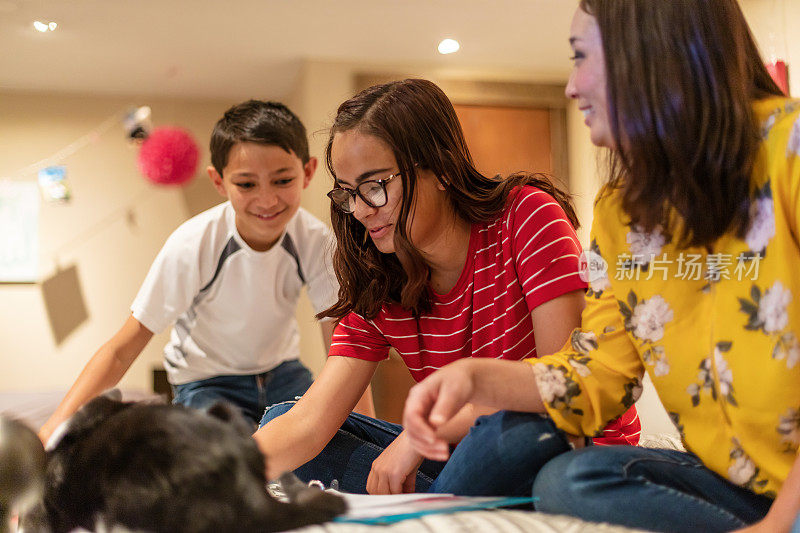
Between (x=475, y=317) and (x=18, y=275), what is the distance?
323 cm

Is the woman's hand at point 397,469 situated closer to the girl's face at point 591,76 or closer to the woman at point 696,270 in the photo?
the woman at point 696,270

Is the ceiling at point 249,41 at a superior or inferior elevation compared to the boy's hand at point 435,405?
superior

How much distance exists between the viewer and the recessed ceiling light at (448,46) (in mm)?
3330

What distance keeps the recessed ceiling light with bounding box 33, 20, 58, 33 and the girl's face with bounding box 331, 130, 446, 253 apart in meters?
2.39

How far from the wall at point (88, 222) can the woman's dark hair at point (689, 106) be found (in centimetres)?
325

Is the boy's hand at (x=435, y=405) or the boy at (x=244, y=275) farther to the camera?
the boy at (x=244, y=275)

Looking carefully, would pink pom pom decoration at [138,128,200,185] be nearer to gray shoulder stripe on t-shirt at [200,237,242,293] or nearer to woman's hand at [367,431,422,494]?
gray shoulder stripe on t-shirt at [200,237,242,293]

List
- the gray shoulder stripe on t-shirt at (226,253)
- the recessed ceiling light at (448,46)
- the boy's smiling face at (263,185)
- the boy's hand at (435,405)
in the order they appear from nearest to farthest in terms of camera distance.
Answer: the boy's hand at (435,405), the boy's smiling face at (263,185), the gray shoulder stripe on t-shirt at (226,253), the recessed ceiling light at (448,46)

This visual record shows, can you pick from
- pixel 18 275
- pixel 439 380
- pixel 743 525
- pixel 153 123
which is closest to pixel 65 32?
pixel 153 123

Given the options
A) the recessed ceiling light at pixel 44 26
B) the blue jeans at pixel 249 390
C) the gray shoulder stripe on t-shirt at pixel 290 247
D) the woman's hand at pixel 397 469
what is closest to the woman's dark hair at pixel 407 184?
the woman's hand at pixel 397 469

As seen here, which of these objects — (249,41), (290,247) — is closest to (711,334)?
(290,247)

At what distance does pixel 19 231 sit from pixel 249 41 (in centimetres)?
162

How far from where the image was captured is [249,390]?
6.52 ft

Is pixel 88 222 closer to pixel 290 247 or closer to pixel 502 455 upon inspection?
pixel 290 247
